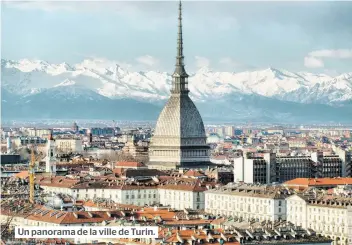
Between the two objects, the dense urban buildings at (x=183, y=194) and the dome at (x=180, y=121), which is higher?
the dome at (x=180, y=121)

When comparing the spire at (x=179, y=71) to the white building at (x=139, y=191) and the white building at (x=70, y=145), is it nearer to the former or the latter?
the white building at (x=139, y=191)

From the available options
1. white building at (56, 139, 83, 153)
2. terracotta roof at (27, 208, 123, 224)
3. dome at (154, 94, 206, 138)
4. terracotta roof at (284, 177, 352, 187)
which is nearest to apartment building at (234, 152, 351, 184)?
terracotta roof at (284, 177, 352, 187)

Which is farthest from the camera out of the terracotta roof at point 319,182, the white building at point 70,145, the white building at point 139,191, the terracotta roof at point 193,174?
the white building at point 70,145

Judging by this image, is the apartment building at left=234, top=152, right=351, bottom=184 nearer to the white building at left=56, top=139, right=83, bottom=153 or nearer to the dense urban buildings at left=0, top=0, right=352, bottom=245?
the dense urban buildings at left=0, top=0, right=352, bottom=245

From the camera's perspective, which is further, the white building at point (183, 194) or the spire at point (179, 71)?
the spire at point (179, 71)

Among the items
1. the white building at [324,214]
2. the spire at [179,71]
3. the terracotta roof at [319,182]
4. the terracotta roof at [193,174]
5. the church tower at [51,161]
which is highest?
the spire at [179,71]

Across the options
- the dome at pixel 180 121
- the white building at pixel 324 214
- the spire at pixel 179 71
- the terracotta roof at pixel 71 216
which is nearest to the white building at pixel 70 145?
the dome at pixel 180 121

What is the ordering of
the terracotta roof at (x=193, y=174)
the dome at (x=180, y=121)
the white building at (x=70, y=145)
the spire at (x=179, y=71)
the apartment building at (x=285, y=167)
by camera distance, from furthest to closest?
the white building at (x=70, y=145) < the dome at (x=180, y=121) < the spire at (x=179, y=71) < the apartment building at (x=285, y=167) < the terracotta roof at (x=193, y=174)
